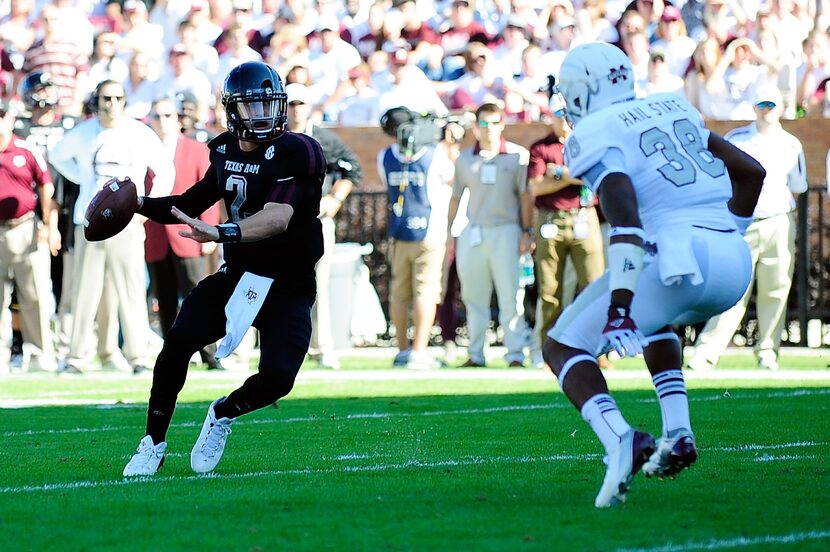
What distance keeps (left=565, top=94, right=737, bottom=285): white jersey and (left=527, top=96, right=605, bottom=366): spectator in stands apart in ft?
23.7

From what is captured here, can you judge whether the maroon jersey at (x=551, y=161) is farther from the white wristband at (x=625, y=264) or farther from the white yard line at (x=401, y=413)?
the white wristband at (x=625, y=264)

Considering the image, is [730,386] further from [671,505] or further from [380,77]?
[380,77]

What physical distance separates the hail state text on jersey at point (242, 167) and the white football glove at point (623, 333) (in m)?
1.95

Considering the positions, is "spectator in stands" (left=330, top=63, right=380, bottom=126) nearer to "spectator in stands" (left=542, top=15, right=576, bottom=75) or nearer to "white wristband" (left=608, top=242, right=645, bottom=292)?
"spectator in stands" (left=542, top=15, right=576, bottom=75)

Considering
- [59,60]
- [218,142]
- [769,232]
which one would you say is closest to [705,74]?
[769,232]

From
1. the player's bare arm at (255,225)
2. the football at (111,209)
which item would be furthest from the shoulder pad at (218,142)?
the player's bare arm at (255,225)

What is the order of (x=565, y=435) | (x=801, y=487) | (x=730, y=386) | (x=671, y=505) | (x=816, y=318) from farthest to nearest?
1. (x=816, y=318)
2. (x=730, y=386)
3. (x=565, y=435)
4. (x=801, y=487)
5. (x=671, y=505)

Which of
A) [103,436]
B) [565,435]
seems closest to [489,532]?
[565,435]

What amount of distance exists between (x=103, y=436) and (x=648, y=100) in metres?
4.05

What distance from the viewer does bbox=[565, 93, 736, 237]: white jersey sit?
580cm

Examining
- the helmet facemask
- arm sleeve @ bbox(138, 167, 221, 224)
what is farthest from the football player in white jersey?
arm sleeve @ bbox(138, 167, 221, 224)

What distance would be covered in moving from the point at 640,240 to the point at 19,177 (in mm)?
8979

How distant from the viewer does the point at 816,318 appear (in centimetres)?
1608

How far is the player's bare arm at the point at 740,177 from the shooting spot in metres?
6.28
